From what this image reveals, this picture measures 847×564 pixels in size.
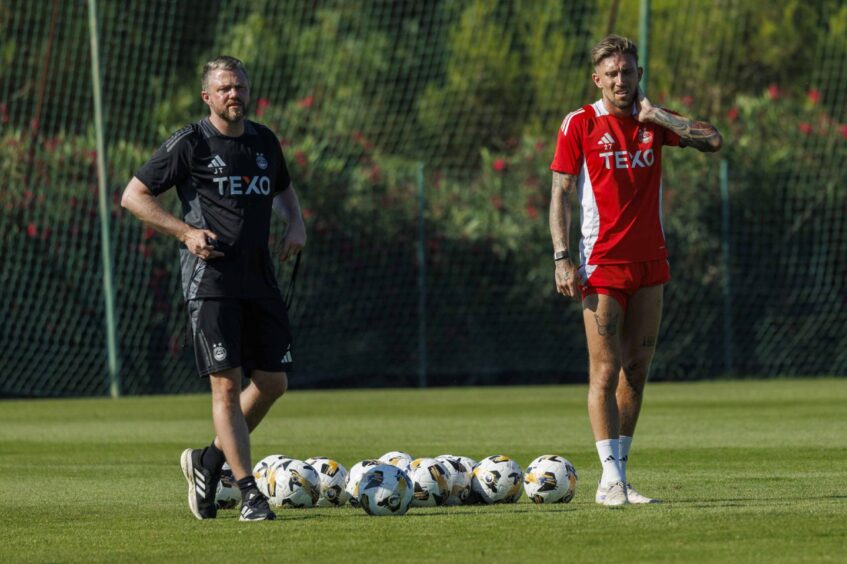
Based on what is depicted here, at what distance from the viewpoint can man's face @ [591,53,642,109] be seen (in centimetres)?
779

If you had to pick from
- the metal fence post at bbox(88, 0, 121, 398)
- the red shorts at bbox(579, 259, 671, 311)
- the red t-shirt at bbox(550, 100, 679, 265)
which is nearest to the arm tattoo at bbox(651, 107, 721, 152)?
the red t-shirt at bbox(550, 100, 679, 265)

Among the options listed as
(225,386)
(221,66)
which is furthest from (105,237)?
(225,386)

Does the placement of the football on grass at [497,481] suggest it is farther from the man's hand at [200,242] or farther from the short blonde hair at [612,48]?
the short blonde hair at [612,48]

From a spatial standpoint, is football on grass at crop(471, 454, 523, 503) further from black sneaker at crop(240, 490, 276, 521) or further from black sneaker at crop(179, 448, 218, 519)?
black sneaker at crop(179, 448, 218, 519)

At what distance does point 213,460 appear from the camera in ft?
25.8

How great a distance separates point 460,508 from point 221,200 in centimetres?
197

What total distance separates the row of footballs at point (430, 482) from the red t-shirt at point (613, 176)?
3.76 ft

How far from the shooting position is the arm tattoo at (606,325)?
7883 mm

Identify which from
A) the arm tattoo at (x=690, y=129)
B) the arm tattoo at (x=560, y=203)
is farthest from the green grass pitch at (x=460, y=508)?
the arm tattoo at (x=690, y=129)

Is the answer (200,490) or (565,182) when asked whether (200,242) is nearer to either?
(200,490)

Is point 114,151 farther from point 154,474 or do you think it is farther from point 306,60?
point 154,474

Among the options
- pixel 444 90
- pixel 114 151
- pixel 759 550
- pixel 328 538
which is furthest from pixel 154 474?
pixel 444 90

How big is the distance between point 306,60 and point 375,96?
137 cm

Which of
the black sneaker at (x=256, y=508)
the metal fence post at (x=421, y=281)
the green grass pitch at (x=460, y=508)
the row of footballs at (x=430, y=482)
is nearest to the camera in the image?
the green grass pitch at (x=460, y=508)
